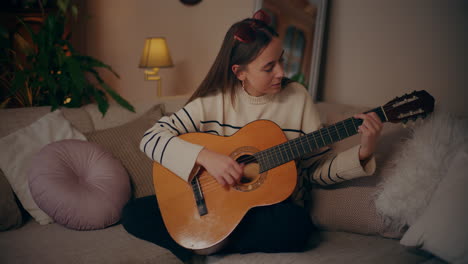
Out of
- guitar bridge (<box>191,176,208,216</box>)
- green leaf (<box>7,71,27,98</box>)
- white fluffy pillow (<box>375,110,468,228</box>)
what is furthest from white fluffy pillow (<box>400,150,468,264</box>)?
green leaf (<box>7,71,27,98</box>)

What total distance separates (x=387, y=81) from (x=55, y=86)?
172 centimetres

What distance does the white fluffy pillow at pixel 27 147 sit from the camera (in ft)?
4.65

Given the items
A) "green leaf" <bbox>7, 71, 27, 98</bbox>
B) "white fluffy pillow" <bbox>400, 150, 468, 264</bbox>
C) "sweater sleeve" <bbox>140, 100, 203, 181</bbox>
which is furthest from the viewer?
"green leaf" <bbox>7, 71, 27, 98</bbox>

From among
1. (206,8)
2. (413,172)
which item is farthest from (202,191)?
(206,8)

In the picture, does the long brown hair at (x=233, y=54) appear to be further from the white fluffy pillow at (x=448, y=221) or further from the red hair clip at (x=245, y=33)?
the white fluffy pillow at (x=448, y=221)

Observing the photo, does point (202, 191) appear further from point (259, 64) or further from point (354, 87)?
point (354, 87)

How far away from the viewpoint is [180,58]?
11.5 ft

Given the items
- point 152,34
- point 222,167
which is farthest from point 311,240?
point 152,34

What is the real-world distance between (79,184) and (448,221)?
1258mm

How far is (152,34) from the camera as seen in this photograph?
3379 millimetres

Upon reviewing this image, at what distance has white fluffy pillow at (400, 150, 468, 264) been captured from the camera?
0.99 m

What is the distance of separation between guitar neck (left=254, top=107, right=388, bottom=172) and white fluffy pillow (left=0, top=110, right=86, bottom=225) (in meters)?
0.90

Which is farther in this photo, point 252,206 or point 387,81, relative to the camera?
point 387,81

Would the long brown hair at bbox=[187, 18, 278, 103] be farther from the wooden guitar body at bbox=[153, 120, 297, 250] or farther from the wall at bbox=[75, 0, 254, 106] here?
the wall at bbox=[75, 0, 254, 106]
